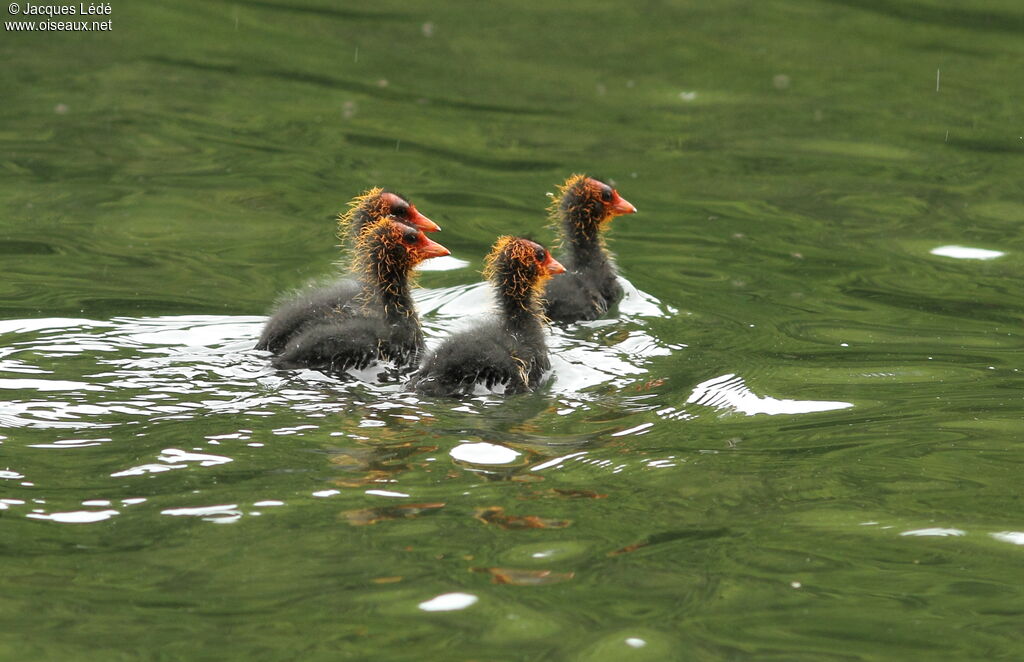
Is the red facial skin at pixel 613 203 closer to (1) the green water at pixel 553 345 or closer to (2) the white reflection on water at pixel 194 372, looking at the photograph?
(1) the green water at pixel 553 345

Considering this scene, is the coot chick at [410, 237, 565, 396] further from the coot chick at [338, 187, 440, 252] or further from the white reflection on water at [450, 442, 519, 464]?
the white reflection on water at [450, 442, 519, 464]

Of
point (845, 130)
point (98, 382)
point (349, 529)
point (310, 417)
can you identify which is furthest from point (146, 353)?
point (845, 130)

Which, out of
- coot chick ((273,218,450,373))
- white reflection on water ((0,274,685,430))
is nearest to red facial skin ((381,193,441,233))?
coot chick ((273,218,450,373))

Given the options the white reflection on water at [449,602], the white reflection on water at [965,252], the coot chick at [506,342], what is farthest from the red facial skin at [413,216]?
the white reflection on water at [965,252]

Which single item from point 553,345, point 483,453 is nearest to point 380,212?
point 553,345

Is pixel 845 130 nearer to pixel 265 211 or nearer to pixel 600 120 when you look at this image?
pixel 600 120

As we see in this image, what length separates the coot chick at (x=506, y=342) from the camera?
7.83 m

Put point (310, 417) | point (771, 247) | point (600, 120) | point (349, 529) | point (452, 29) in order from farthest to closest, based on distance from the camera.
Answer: point (452, 29) < point (600, 120) < point (771, 247) < point (310, 417) < point (349, 529)

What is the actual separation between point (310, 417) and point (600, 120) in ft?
23.5

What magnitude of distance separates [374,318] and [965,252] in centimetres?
490

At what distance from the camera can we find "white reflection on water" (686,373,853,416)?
7816mm

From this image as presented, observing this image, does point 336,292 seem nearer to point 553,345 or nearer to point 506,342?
point 506,342

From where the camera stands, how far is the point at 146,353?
830 centimetres

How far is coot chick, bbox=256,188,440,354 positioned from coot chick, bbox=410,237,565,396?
562 millimetres
